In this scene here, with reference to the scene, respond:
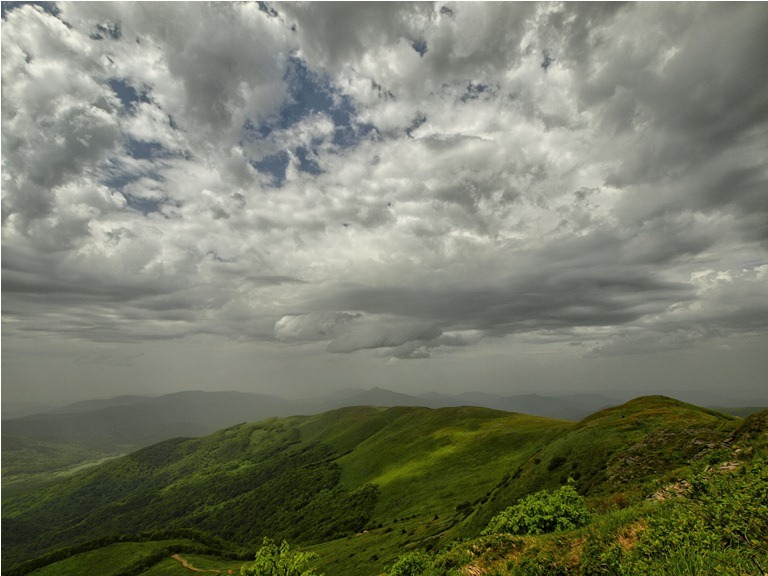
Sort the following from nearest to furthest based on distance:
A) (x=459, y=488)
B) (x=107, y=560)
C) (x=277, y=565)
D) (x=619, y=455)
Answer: (x=277, y=565), (x=619, y=455), (x=459, y=488), (x=107, y=560)

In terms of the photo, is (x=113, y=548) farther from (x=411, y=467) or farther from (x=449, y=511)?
(x=449, y=511)

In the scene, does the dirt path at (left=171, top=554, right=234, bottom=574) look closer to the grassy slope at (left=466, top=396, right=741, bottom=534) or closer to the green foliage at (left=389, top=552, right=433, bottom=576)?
the grassy slope at (left=466, top=396, right=741, bottom=534)

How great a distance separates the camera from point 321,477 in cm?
19312

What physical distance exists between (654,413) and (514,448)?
192ft

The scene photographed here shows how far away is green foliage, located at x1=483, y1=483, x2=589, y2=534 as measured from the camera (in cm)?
2636

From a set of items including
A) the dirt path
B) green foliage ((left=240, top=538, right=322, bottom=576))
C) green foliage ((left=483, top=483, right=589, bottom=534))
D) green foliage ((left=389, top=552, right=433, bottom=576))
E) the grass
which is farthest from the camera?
the grass

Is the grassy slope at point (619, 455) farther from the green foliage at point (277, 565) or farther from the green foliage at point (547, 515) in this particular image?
the green foliage at point (277, 565)

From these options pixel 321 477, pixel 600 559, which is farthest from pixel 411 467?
pixel 600 559

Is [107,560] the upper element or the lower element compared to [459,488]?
lower

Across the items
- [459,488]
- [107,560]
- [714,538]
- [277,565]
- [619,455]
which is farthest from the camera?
[107,560]

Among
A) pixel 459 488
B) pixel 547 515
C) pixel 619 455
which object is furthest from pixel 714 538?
pixel 459 488

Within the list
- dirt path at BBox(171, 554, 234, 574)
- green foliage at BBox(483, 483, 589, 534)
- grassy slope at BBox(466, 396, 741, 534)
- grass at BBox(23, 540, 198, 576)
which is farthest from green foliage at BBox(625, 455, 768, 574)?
grass at BBox(23, 540, 198, 576)

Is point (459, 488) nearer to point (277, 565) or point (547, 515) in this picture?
point (277, 565)

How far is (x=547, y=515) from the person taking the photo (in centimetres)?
2722
